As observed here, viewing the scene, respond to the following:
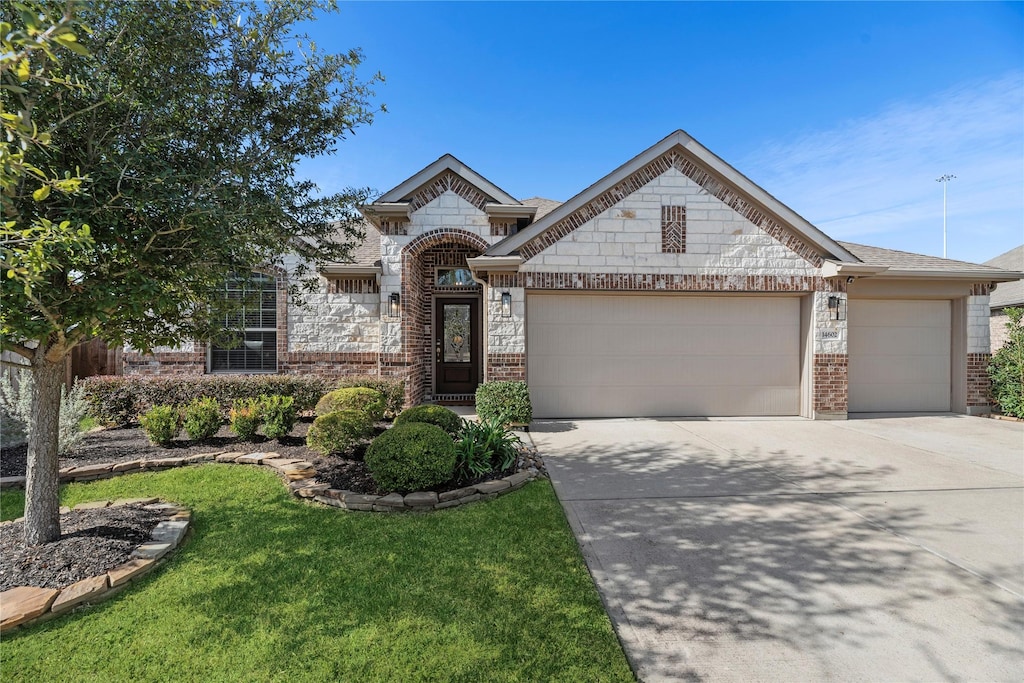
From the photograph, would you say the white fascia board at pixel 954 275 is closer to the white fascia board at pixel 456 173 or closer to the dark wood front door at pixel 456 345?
the white fascia board at pixel 456 173

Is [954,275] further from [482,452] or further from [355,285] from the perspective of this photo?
[355,285]

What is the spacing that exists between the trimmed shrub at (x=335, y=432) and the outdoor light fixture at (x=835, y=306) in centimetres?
916

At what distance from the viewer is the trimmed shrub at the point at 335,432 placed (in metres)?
5.60

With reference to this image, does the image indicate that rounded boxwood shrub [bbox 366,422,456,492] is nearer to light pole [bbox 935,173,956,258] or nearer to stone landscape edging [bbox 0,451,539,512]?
stone landscape edging [bbox 0,451,539,512]

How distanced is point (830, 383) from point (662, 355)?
3405 mm

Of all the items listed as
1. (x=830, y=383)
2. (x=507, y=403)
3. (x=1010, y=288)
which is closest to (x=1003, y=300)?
(x=1010, y=288)

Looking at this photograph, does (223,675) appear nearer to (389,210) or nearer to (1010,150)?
(389,210)

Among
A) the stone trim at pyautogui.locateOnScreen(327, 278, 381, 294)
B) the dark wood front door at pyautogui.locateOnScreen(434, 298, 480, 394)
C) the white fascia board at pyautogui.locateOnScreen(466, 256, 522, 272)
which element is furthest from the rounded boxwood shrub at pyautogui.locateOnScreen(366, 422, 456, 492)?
the dark wood front door at pyautogui.locateOnScreen(434, 298, 480, 394)

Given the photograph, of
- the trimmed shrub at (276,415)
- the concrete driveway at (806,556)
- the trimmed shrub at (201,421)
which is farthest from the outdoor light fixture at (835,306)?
the trimmed shrub at (201,421)

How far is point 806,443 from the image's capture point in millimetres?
6941

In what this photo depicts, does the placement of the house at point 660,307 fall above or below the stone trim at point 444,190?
below

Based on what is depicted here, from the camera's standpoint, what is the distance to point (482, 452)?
17.0ft

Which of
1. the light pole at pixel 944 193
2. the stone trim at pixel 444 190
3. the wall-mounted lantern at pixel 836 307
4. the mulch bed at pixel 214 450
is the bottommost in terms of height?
the mulch bed at pixel 214 450

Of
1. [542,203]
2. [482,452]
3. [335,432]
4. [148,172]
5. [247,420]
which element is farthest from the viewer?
[542,203]
